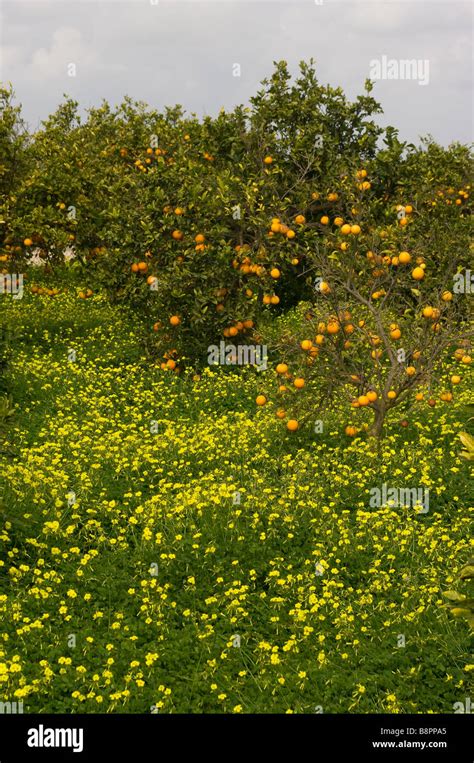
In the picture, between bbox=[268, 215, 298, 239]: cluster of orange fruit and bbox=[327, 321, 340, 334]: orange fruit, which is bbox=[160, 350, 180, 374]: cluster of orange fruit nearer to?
bbox=[268, 215, 298, 239]: cluster of orange fruit

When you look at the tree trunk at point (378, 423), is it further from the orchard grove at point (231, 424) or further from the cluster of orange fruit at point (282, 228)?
the cluster of orange fruit at point (282, 228)

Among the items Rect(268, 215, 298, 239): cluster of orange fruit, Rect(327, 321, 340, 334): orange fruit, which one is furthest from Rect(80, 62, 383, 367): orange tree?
Rect(327, 321, 340, 334): orange fruit

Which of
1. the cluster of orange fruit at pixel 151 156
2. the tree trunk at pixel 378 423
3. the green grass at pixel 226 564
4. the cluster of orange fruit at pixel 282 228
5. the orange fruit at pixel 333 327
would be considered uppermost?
the cluster of orange fruit at pixel 151 156

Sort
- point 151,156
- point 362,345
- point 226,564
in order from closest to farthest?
point 226,564, point 362,345, point 151,156

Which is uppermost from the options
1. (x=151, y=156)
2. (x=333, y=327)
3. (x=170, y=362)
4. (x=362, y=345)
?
(x=151, y=156)

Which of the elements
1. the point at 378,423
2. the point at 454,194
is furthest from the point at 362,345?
the point at 454,194

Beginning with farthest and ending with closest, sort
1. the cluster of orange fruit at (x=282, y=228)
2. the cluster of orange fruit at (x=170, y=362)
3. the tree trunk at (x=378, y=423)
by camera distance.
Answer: the cluster of orange fruit at (x=170, y=362) < the cluster of orange fruit at (x=282, y=228) < the tree trunk at (x=378, y=423)

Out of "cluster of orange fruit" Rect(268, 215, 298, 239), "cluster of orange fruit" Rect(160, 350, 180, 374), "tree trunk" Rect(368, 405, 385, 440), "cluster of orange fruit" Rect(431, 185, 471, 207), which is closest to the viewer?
"tree trunk" Rect(368, 405, 385, 440)

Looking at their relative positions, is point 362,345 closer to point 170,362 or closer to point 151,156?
point 170,362

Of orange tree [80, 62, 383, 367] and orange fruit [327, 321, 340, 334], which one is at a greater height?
orange tree [80, 62, 383, 367]

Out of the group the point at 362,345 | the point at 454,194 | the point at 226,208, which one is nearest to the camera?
the point at 362,345

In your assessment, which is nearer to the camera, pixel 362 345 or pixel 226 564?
pixel 226 564

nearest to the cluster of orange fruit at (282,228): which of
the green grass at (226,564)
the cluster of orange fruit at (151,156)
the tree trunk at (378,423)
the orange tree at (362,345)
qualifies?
the orange tree at (362,345)
